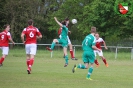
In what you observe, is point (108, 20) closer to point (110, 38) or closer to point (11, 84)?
point (110, 38)

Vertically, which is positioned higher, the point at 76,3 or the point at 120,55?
the point at 76,3

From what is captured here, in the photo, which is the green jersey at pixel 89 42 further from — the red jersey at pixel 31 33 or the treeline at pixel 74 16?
the treeline at pixel 74 16

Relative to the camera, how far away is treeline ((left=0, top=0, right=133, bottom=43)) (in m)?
63.9

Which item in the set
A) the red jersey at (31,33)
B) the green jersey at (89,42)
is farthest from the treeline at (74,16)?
the green jersey at (89,42)

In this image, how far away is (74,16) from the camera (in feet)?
245

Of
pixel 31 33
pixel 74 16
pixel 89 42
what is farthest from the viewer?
pixel 74 16

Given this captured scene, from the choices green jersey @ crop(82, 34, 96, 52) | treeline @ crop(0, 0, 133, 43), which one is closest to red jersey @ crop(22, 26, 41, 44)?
green jersey @ crop(82, 34, 96, 52)

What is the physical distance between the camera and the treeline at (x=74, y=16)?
210ft

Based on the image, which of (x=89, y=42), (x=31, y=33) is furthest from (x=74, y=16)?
(x=89, y=42)

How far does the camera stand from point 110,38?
72875 millimetres

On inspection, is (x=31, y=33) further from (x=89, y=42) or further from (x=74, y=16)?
(x=74, y=16)

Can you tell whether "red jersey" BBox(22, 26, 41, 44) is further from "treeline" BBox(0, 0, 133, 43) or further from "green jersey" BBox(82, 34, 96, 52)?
"treeline" BBox(0, 0, 133, 43)

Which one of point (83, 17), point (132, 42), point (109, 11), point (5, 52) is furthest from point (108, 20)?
point (5, 52)

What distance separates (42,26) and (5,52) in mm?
47806
